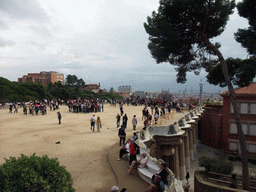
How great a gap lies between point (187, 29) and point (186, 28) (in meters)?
0.50

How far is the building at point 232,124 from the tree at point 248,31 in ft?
34.1

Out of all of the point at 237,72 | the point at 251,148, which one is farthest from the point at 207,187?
the point at 251,148

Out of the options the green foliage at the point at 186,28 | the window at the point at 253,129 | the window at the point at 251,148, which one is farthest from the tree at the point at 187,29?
the window at the point at 251,148

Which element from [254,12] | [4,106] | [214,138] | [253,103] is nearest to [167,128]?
[254,12]

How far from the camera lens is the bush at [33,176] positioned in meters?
4.66

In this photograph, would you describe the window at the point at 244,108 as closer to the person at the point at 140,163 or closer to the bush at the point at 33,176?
the person at the point at 140,163

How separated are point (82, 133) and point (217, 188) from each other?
34.7 feet

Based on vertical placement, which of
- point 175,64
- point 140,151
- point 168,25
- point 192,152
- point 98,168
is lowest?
point 192,152

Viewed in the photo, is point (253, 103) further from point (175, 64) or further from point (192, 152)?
point (175, 64)

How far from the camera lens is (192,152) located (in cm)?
2302

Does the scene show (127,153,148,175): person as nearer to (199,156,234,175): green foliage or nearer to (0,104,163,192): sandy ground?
(0,104,163,192): sandy ground

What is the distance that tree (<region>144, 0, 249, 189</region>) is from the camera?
484 inches

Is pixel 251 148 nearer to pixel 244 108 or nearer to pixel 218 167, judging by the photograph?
pixel 244 108

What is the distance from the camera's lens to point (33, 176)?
4781 mm
